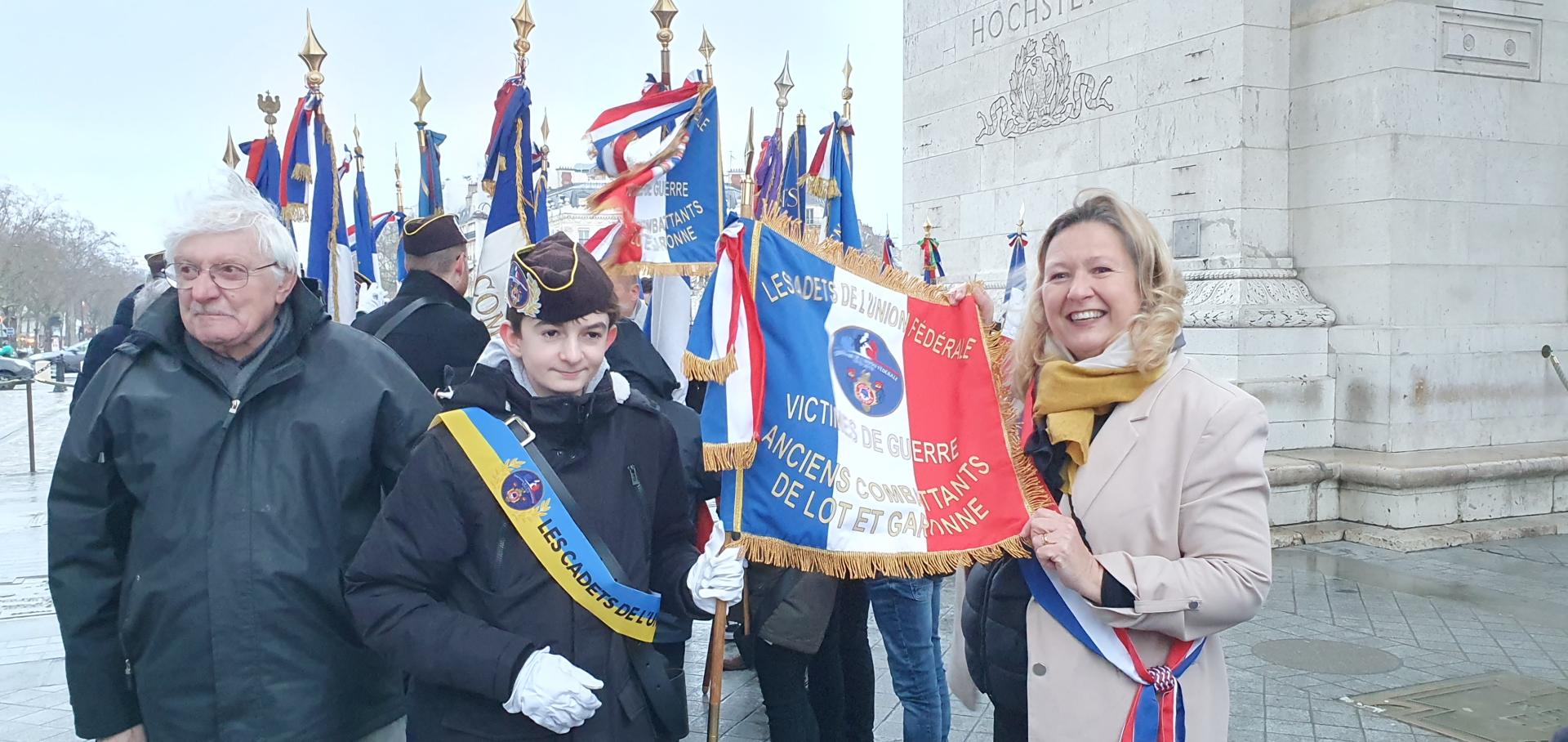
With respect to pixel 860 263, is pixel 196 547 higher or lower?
lower

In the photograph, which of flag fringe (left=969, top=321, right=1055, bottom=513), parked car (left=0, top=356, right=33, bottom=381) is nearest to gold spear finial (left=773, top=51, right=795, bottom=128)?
flag fringe (left=969, top=321, right=1055, bottom=513)

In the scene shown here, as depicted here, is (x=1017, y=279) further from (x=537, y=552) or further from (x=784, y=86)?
(x=537, y=552)

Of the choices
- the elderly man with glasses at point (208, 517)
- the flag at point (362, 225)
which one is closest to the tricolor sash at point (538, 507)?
the elderly man with glasses at point (208, 517)

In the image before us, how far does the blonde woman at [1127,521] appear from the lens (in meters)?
2.36

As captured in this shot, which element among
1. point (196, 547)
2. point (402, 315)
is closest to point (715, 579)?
point (196, 547)

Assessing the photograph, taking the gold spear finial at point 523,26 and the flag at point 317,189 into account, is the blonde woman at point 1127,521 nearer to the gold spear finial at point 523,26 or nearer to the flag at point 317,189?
the gold spear finial at point 523,26

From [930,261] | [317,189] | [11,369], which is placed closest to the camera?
[317,189]

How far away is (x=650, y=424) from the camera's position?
272 cm

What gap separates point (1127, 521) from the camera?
243 centimetres

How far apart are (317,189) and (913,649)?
20.3 ft

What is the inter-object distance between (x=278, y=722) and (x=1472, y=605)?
6416 millimetres

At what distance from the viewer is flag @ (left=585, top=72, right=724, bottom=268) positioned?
20.5 ft

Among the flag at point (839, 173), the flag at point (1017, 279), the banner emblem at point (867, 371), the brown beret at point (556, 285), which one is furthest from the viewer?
the flag at point (839, 173)

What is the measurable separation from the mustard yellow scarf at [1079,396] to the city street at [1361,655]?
238 centimetres
